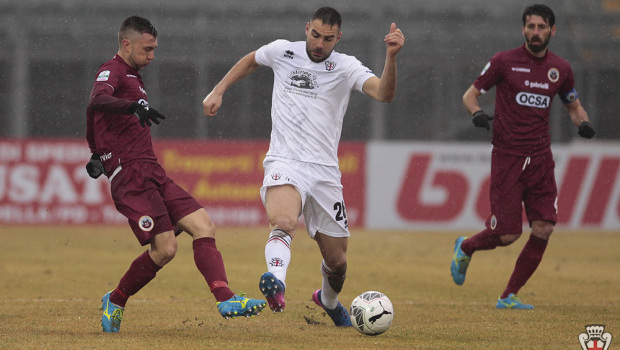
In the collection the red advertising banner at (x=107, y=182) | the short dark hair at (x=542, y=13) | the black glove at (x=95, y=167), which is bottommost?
the red advertising banner at (x=107, y=182)

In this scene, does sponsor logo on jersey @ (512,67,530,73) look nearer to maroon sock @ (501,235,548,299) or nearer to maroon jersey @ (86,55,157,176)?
maroon sock @ (501,235,548,299)

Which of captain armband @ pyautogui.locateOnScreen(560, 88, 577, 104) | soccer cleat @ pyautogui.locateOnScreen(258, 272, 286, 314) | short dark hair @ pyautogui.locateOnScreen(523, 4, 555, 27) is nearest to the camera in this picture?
soccer cleat @ pyautogui.locateOnScreen(258, 272, 286, 314)

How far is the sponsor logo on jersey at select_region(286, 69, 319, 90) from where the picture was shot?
7047 mm

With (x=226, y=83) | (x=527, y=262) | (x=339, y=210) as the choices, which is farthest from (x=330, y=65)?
(x=527, y=262)

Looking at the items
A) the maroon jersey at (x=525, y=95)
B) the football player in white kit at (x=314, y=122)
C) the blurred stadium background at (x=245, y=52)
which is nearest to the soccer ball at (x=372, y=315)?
the football player in white kit at (x=314, y=122)

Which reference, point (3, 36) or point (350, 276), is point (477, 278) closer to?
point (350, 276)

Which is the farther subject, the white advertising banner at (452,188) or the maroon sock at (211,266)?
the white advertising banner at (452,188)

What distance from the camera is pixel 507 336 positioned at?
6.88m

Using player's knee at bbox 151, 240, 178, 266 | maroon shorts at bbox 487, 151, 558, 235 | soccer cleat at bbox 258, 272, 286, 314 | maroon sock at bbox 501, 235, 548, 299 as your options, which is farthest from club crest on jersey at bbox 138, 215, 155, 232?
maroon sock at bbox 501, 235, 548, 299

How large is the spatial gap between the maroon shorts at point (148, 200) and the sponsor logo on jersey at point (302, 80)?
3.92 ft

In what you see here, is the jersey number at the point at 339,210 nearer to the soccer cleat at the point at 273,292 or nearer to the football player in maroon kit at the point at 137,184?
the football player in maroon kit at the point at 137,184

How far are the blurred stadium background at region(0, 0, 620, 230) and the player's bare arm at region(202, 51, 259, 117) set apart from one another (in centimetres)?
1081

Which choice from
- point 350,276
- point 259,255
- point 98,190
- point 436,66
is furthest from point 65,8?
point 350,276

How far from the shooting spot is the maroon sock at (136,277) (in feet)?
22.1
